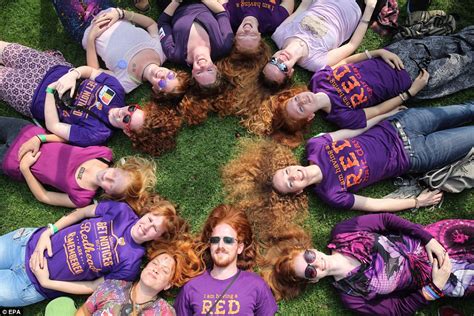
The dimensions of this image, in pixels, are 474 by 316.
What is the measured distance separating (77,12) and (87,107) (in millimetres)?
1363

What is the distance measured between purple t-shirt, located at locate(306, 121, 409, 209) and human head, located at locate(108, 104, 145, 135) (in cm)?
230

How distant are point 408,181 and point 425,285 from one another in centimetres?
137

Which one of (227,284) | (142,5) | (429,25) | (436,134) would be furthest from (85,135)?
(429,25)

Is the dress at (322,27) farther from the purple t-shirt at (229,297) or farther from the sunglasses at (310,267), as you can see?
the purple t-shirt at (229,297)

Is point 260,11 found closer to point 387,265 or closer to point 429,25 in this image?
point 429,25

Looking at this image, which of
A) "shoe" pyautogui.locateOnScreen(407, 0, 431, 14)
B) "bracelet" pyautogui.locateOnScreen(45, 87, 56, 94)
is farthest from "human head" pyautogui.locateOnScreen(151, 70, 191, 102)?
"shoe" pyautogui.locateOnScreen(407, 0, 431, 14)

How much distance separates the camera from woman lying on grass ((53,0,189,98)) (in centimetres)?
571

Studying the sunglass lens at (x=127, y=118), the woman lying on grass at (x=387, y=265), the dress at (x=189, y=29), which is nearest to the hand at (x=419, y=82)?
the woman lying on grass at (x=387, y=265)

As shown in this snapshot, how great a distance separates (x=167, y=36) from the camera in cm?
583

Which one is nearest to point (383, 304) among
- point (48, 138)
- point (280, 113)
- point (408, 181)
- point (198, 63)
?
point (408, 181)

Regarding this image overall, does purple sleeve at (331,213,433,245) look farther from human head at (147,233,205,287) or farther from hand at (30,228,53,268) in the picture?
hand at (30,228,53,268)

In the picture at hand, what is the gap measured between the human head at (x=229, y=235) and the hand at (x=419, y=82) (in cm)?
287

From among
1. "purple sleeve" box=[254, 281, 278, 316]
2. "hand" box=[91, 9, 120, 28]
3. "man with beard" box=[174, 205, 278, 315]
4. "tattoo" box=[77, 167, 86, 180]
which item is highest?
"hand" box=[91, 9, 120, 28]

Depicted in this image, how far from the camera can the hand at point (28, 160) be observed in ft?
17.7
